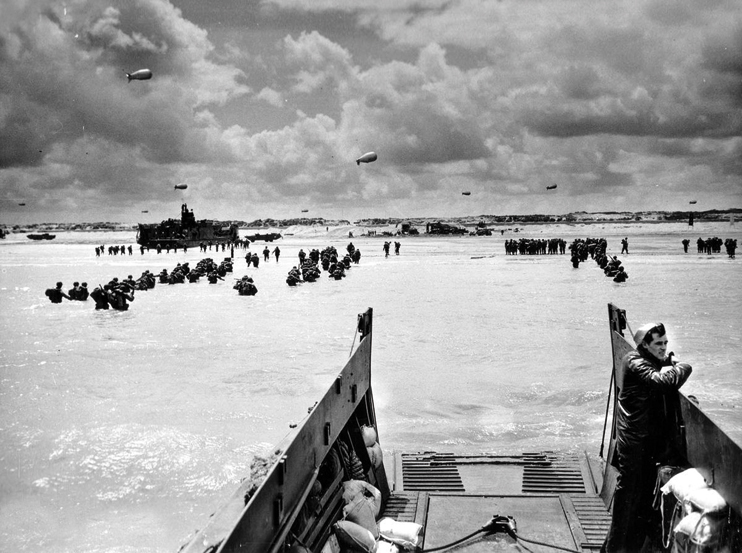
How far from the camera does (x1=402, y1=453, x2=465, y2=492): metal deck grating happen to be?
20.5 feet

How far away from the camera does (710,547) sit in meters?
3.55

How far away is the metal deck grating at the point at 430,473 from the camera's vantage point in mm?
6239

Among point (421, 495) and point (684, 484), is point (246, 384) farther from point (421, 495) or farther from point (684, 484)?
point (684, 484)

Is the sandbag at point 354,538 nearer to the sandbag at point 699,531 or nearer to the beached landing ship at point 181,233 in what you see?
the sandbag at point 699,531

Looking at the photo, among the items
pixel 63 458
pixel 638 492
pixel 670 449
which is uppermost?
pixel 670 449

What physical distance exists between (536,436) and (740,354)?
22.1ft

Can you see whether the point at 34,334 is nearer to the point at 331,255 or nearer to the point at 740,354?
the point at 740,354

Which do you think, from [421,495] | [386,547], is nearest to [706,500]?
[386,547]

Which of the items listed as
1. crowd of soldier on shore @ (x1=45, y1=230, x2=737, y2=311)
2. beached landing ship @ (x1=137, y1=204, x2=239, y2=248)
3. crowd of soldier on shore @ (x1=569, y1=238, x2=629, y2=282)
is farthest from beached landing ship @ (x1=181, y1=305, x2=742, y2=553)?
beached landing ship @ (x1=137, y1=204, x2=239, y2=248)

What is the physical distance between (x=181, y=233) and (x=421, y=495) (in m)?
77.1

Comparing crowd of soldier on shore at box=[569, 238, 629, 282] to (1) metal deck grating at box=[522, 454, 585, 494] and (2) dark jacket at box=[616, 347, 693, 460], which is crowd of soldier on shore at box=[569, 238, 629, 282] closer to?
(1) metal deck grating at box=[522, 454, 585, 494]

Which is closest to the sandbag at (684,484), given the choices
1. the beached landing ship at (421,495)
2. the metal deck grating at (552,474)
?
the beached landing ship at (421,495)

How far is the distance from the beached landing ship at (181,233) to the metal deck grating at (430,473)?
7189 cm

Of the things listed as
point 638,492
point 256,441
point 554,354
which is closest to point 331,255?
point 554,354
